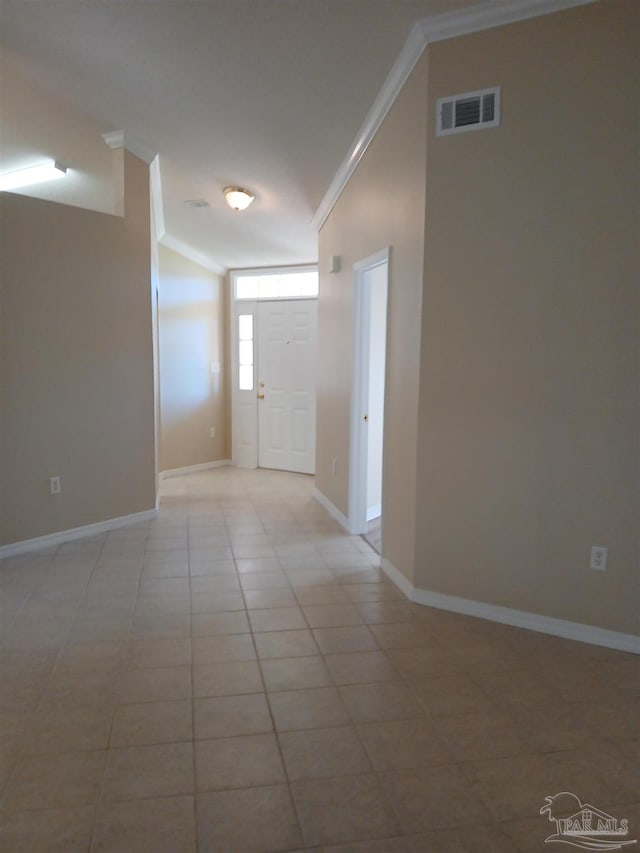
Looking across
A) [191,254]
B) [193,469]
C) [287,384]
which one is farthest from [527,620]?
[191,254]

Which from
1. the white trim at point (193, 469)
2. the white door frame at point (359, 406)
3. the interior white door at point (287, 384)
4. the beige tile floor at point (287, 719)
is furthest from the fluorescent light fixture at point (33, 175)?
the beige tile floor at point (287, 719)

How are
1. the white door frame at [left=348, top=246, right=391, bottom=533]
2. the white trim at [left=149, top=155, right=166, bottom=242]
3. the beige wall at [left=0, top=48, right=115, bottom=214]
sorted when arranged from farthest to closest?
the white trim at [left=149, top=155, right=166, bottom=242] → the white door frame at [left=348, top=246, right=391, bottom=533] → the beige wall at [left=0, top=48, right=115, bottom=214]

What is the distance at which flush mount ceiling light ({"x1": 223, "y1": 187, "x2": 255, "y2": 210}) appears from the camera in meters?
4.42

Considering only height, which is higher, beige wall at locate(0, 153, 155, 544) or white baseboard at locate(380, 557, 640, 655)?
beige wall at locate(0, 153, 155, 544)

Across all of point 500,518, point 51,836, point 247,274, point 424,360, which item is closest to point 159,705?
point 51,836

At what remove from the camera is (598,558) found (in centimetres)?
249

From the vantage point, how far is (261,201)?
4785 mm

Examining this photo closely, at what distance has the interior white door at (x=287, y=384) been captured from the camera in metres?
6.48

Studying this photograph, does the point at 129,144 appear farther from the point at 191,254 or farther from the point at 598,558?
the point at 598,558

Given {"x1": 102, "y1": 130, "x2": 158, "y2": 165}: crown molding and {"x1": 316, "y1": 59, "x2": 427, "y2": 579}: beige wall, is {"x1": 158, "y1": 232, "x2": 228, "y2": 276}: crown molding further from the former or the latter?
{"x1": 316, "y1": 59, "x2": 427, "y2": 579}: beige wall

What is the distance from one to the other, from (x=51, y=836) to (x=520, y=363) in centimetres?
240

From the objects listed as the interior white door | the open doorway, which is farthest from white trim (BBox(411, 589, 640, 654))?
the interior white door
